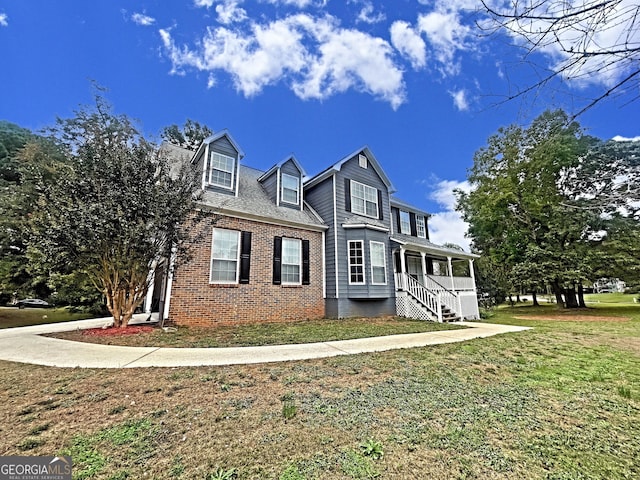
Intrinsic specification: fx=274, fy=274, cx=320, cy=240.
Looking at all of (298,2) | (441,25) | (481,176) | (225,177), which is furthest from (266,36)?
(481,176)

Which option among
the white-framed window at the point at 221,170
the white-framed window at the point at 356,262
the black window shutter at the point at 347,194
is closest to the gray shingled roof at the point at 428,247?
the white-framed window at the point at 356,262

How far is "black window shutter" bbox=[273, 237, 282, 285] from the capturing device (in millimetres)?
10830

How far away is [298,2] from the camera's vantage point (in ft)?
30.4

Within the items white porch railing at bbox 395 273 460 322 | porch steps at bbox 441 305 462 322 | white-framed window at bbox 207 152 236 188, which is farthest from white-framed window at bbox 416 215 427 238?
white-framed window at bbox 207 152 236 188

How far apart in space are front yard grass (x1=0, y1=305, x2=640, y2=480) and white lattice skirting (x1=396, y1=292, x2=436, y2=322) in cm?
725

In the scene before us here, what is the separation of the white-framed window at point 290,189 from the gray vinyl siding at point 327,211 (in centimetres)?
107

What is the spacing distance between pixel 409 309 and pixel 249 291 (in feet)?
23.7

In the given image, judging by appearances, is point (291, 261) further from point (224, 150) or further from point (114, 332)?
point (114, 332)

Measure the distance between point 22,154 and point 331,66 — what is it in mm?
17114

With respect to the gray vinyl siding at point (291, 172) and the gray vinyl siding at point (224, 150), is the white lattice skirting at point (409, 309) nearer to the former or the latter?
the gray vinyl siding at point (291, 172)

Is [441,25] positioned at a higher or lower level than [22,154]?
lower

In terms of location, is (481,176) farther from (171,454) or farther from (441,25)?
(171,454)

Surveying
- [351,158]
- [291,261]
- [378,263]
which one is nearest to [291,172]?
[351,158]

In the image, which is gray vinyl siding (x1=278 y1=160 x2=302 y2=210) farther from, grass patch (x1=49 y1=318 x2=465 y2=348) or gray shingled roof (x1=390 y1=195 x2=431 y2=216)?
gray shingled roof (x1=390 y1=195 x2=431 y2=216)
